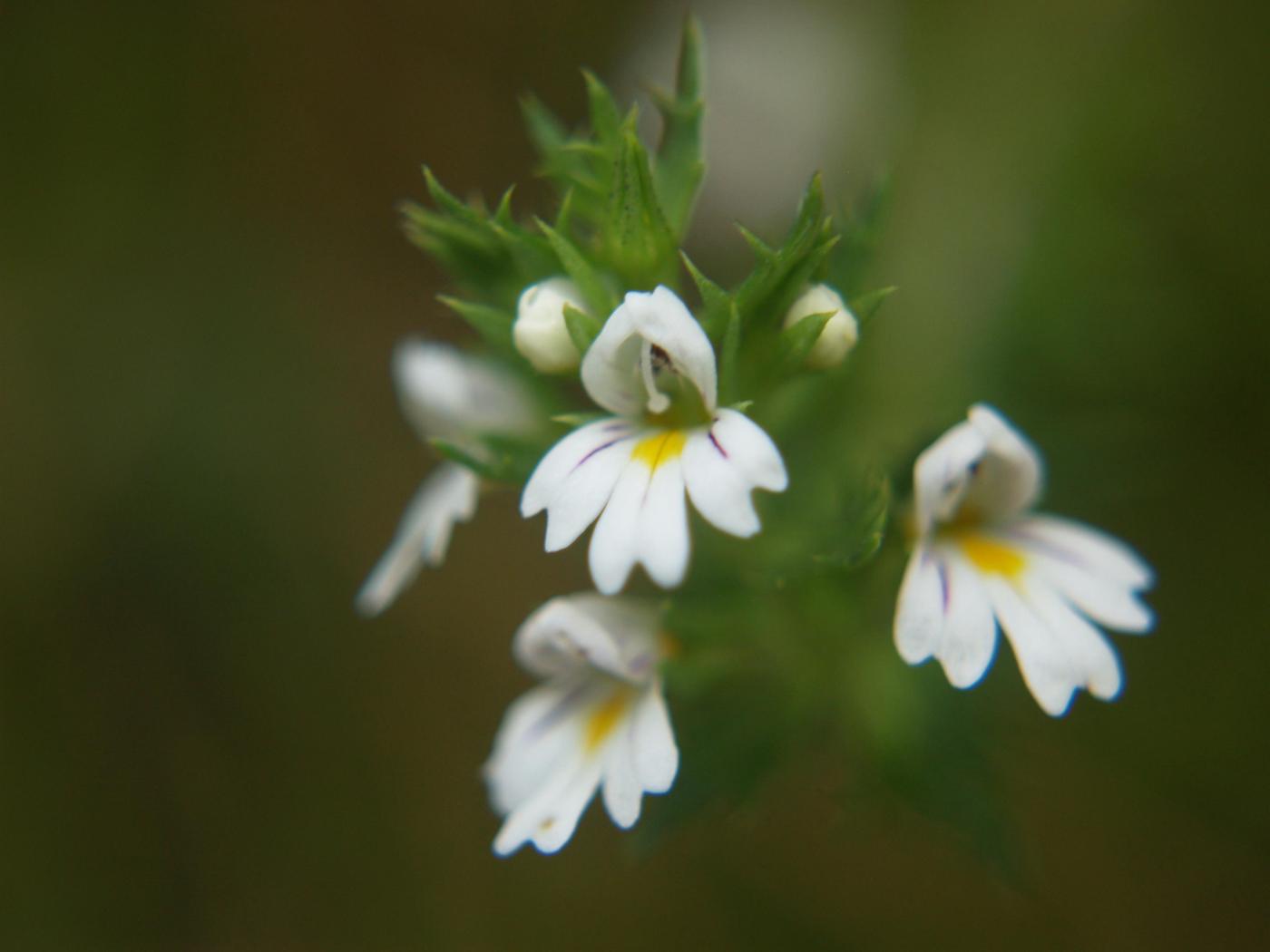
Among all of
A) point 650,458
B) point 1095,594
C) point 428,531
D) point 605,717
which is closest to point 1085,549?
point 1095,594

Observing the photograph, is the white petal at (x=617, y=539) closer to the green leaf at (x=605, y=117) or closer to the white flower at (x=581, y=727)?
the white flower at (x=581, y=727)

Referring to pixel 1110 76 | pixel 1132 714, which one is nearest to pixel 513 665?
pixel 1132 714

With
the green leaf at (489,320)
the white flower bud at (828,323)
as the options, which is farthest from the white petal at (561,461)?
the white flower bud at (828,323)

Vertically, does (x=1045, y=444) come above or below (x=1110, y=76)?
below

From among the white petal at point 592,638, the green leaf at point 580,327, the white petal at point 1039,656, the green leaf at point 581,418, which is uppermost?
the green leaf at point 580,327

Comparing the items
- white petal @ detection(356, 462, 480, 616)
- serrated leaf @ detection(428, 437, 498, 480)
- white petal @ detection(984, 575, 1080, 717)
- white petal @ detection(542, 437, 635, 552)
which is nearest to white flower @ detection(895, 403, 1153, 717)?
white petal @ detection(984, 575, 1080, 717)

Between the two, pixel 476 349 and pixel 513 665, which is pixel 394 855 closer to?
pixel 513 665

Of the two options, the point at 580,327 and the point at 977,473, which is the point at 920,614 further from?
the point at 580,327
